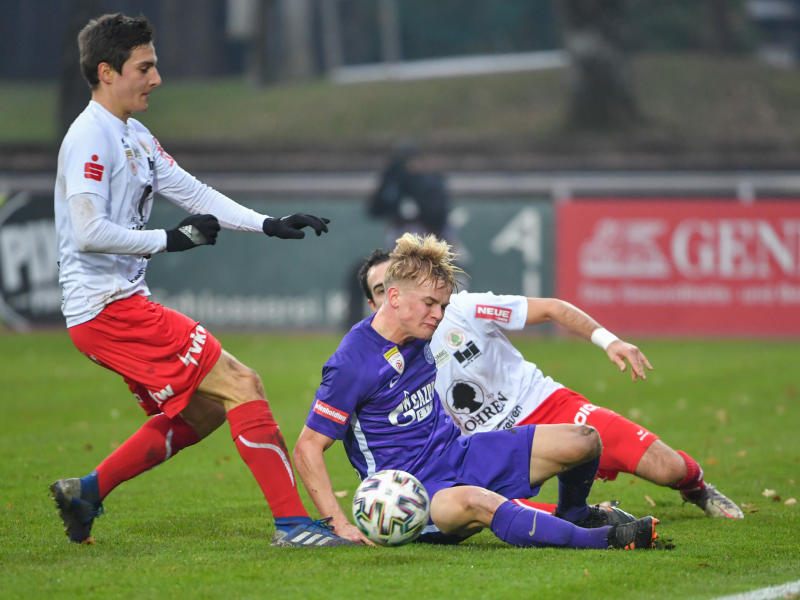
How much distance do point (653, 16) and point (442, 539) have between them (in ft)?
115

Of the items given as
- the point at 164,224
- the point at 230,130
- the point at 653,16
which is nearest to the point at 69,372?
the point at 164,224

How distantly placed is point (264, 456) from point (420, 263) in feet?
3.58

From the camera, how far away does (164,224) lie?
60.0 ft

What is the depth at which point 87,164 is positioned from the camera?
6035 millimetres

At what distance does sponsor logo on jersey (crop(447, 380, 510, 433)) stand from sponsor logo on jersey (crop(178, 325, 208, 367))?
1604mm

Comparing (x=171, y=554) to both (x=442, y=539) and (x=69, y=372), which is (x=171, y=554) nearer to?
(x=442, y=539)

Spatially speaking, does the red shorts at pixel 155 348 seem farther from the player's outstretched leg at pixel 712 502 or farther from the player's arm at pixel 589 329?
the player's outstretched leg at pixel 712 502

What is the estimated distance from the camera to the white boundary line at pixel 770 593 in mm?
5262

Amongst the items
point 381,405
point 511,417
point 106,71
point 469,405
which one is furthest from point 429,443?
point 106,71

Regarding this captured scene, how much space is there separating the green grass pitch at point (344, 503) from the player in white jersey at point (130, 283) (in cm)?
40

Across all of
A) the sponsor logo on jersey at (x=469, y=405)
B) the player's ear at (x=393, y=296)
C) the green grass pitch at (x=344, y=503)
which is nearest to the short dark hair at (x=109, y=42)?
the player's ear at (x=393, y=296)

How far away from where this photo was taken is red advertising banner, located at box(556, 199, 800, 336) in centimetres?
1795

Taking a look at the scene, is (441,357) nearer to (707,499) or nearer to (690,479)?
(690,479)

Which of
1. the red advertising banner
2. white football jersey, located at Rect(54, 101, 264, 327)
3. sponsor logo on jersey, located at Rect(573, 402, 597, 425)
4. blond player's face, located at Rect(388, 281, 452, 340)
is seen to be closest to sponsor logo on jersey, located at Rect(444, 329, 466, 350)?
sponsor logo on jersey, located at Rect(573, 402, 597, 425)
